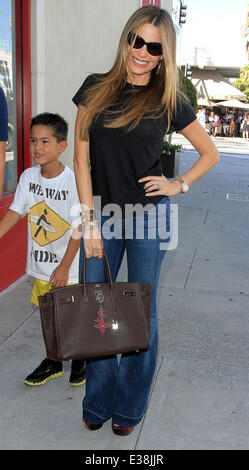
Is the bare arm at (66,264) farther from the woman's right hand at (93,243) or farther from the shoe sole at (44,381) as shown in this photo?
the shoe sole at (44,381)

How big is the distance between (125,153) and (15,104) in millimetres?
3088

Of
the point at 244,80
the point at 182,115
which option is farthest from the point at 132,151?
the point at 244,80

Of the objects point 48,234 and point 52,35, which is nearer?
point 48,234

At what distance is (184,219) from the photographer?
8.62 meters

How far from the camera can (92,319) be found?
2.50 metres

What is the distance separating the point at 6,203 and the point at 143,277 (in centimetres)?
266

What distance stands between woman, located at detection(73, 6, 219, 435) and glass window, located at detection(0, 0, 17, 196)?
275cm

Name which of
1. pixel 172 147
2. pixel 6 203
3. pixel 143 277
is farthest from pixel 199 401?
pixel 172 147

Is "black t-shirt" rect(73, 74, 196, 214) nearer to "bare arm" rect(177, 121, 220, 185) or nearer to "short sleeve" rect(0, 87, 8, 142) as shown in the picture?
"bare arm" rect(177, 121, 220, 185)

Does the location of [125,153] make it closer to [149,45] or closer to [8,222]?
[149,45]

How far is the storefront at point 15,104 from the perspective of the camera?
196 inches

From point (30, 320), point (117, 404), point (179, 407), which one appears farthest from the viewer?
point (30, 320)

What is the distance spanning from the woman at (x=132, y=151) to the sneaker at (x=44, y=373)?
0.63 m

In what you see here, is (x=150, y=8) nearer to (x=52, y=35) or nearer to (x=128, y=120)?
(x=128, y=120)
